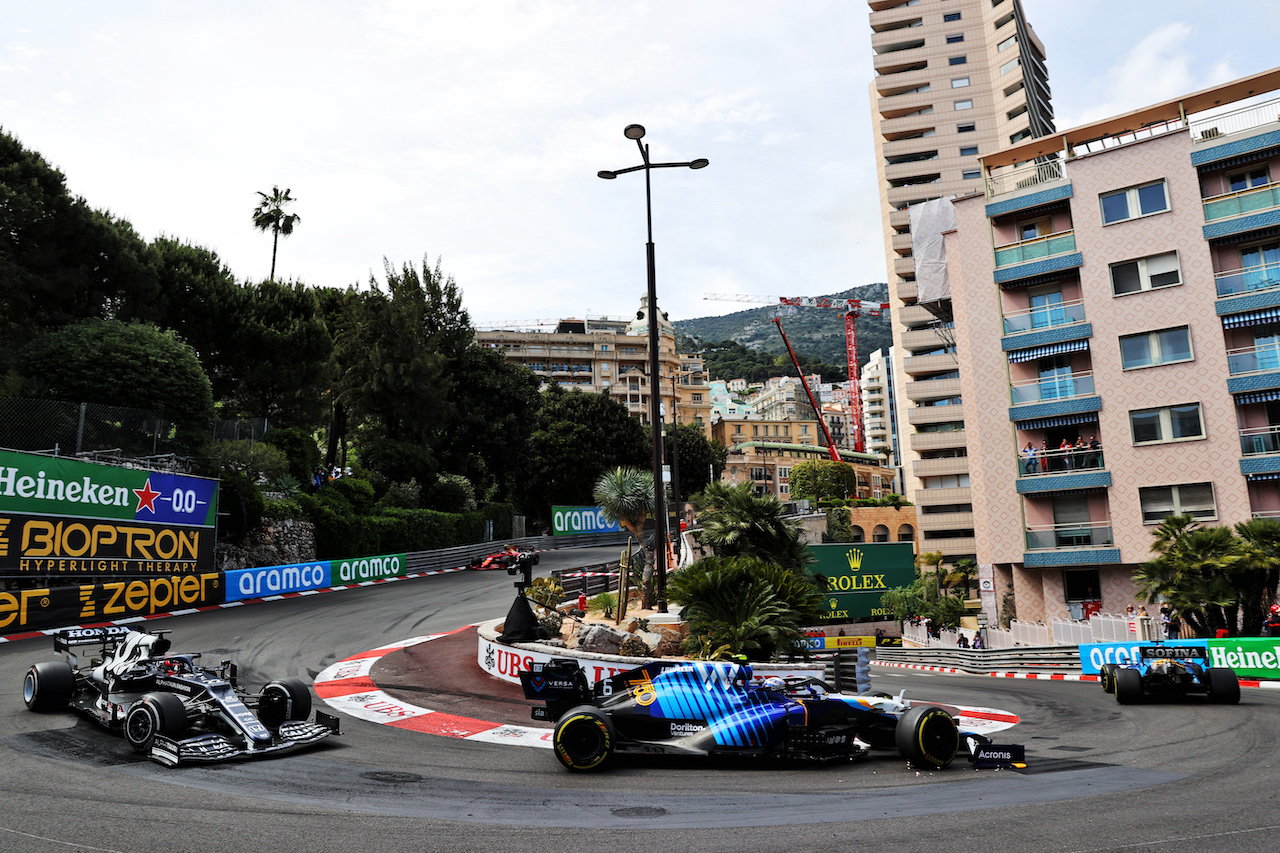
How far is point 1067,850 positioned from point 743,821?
2.91 metres

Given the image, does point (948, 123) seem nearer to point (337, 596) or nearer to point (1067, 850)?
point (337, 596)

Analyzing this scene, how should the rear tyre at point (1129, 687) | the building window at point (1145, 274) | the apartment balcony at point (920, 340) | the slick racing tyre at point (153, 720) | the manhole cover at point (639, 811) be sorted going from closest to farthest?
the manhole cover at point (639, 811)
the slick racing tyre at point (153, 720)
the rear tyre at point (1129, 687)
the building window at point (1145, 274)
the apartment balcony at point (920, 340)

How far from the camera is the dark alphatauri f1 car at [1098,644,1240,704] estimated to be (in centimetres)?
1531

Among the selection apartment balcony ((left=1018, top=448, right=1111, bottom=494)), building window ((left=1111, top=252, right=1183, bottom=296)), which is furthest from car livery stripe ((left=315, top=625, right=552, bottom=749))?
building window ((left=1111, top=252, right=1183, bottom=296))

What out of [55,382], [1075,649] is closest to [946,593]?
[1075,649]

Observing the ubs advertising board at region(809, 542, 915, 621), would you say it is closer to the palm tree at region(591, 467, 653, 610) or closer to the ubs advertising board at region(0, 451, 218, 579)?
the palm tree at region(591, 467, 653, 610)

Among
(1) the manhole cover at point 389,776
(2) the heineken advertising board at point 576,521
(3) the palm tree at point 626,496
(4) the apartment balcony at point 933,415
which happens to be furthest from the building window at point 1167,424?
(2) the heineken advertising board at point 576,521

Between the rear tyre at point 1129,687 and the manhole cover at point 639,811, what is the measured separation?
38.9 feet

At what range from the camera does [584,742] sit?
33.1 ft

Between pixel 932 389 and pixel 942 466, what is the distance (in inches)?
254

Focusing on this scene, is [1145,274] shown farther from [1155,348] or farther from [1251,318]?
→ [1251,318]

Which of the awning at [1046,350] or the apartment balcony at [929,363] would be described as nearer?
the awning at [1046,350]

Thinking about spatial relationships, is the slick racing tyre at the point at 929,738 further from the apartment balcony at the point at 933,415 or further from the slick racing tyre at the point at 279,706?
the apartment balcony at the point at 933,415

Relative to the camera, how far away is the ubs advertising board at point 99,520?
72.9 feet
